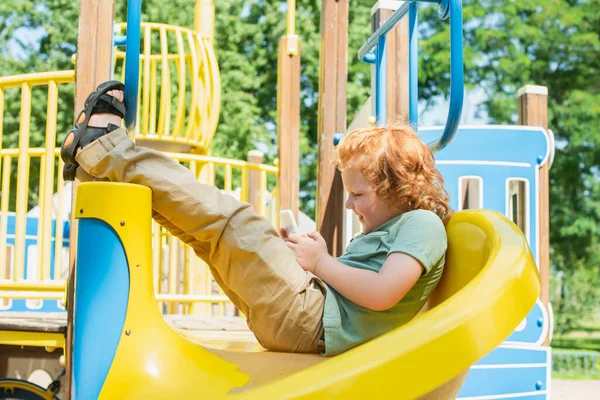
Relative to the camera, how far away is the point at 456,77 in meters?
1.90

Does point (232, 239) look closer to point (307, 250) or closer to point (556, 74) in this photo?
point (307, 250)

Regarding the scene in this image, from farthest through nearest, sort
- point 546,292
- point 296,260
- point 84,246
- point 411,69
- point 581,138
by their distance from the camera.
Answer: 1. point 581,138
2. point 546,292
3. point 411,69
4. point 296,260
5. point 84,246

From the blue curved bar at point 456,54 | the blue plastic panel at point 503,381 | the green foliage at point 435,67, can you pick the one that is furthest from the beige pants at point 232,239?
the green foliage at point 435,67

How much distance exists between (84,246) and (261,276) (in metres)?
0.39

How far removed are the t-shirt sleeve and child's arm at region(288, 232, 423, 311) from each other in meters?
0.02

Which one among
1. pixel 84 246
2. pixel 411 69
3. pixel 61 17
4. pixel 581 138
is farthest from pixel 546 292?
pixel 61 17

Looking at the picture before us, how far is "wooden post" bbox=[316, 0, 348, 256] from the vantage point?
3264 mm

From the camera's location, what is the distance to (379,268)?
1.64 meters

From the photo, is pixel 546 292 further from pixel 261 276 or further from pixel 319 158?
pixel 261 276

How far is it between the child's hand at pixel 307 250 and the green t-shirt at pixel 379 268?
0.07 m

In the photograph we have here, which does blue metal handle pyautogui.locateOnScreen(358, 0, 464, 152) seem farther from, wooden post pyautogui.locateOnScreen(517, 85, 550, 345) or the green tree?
the green tree

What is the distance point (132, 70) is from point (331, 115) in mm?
1803

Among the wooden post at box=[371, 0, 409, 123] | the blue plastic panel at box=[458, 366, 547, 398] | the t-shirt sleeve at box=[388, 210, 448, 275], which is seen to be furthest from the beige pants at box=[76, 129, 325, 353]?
the blue plastic panel at box=[458, 366, 547, 398]

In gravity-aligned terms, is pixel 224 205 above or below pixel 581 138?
below
